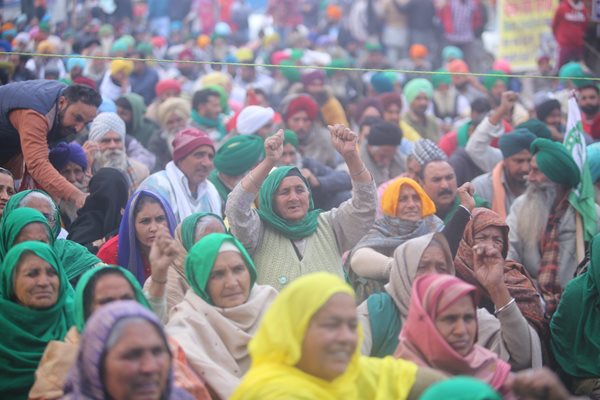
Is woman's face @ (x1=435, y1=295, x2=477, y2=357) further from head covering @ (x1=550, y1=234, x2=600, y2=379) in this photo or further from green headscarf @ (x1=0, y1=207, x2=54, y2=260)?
green headscarf @ (x1=0, y1=207, x2=54, y2=260)

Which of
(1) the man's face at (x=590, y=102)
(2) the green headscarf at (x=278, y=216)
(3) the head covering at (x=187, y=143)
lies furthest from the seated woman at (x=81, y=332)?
(1) the man's face at (x=590, y=102)

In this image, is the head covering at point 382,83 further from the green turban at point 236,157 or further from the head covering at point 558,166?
the head covering at point 558,166

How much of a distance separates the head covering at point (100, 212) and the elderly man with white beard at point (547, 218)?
260cm

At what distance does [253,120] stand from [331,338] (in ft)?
18.8

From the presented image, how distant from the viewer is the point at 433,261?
214 inches

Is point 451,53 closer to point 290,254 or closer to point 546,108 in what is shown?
point 546,108

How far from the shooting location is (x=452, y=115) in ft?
43.8

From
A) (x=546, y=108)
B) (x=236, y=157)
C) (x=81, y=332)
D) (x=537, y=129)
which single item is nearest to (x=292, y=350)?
(x=81, y=332)

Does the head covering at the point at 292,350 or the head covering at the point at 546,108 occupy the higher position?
the head covering at the point at 546,108

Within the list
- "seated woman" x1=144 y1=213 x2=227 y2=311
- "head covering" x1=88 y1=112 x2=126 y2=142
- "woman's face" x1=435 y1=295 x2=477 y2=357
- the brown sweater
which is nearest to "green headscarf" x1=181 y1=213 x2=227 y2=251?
"seated woman" x1=144 y1=213 x2=227 y2=311

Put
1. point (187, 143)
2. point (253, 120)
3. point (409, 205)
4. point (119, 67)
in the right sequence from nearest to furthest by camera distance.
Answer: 1. point (409, 205)
2. point (187, 143)
3. point (253, 120)
4. point (119, 67)

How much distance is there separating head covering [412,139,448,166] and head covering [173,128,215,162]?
148 cm

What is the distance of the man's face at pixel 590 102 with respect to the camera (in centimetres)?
1061

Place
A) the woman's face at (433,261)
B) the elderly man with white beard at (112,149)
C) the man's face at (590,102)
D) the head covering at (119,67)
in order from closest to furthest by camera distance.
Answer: the woman's face at (433,261) < the elderly man with white beard at (112,149) < the man's face at (590,102) < the head covering at (119,67)
